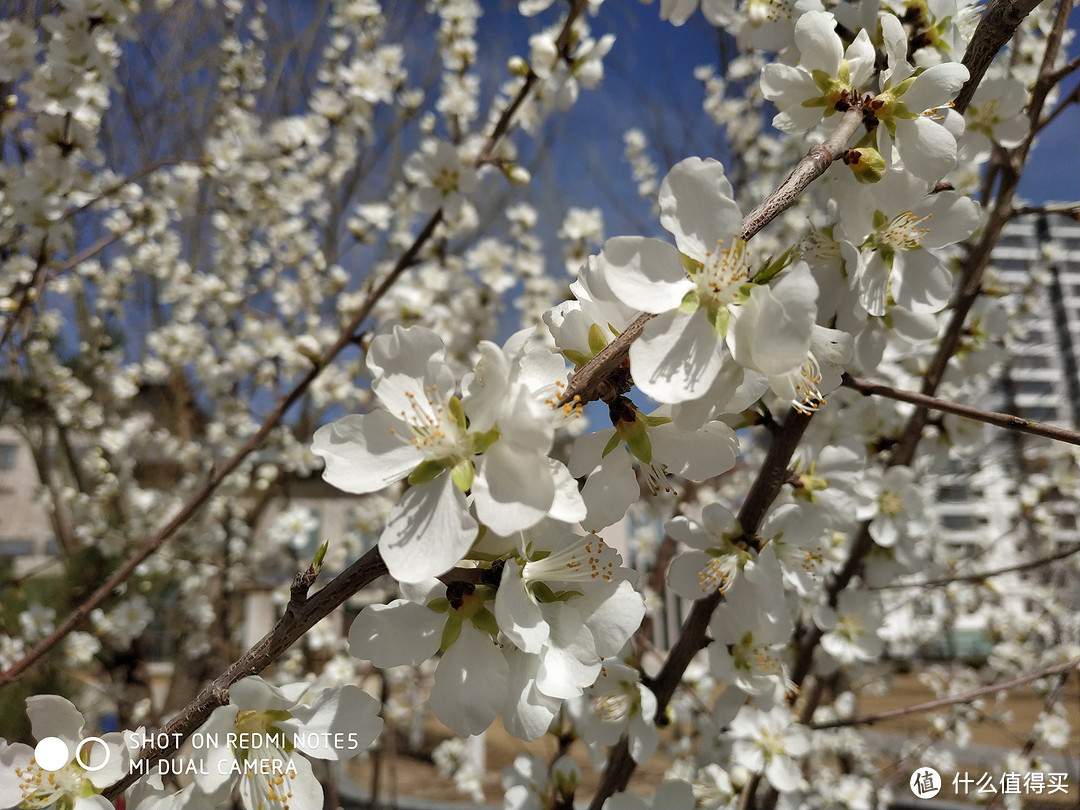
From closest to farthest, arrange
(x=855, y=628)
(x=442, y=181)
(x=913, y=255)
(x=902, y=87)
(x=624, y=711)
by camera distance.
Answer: (x=902, y=87) < (x=913, y=255) < (x=624, y=711) < (x=855, y=628) < (x=442, y=181)

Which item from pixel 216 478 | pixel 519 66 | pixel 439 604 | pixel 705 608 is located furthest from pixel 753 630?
pixel 519 66

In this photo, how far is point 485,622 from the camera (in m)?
0.77

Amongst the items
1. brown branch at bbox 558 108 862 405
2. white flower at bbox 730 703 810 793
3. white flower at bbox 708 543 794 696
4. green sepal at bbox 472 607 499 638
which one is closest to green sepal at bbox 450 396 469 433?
brown branch at bbox 558 108 862 405

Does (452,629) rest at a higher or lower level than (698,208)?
lower

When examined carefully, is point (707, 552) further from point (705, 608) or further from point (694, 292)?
point (694, 292)

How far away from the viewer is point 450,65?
3295 millimetres

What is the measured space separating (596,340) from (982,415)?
58 centimetres

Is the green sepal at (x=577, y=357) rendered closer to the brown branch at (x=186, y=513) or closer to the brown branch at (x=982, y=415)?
the brown branch at (x=982, y=415)

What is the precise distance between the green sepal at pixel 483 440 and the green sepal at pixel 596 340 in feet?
0.51

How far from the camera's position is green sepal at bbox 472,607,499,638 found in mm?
769

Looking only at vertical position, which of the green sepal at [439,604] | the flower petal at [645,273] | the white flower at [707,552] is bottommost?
the white flower at [707,552]

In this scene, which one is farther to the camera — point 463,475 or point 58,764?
point 58,764

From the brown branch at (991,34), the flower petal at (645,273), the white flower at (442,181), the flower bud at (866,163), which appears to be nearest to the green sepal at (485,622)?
the flower petal at (645,273)

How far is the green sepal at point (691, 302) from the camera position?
0.71 m
